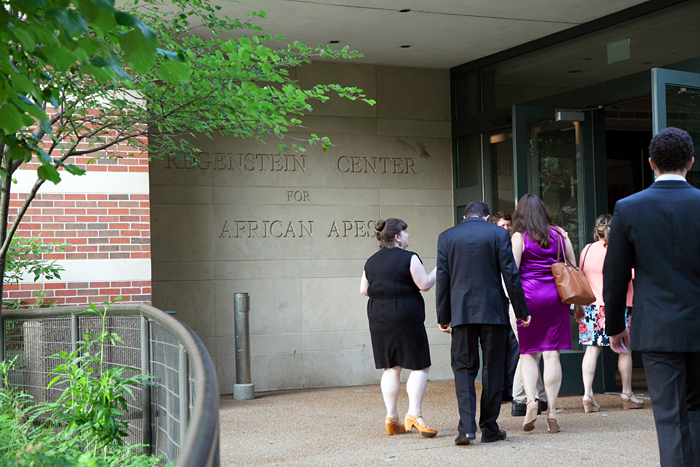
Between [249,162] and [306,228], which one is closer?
[249,162]

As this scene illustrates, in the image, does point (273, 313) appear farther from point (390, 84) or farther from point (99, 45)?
point (99, 45)

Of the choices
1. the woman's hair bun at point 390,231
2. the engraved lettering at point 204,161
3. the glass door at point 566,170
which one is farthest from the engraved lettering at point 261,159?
the woman's hair bun at point 390,231

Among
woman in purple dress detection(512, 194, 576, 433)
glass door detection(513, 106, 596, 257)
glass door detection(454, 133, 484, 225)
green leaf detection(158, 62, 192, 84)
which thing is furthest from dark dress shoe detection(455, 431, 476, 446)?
glass door detection(454, 133, 484, 225)

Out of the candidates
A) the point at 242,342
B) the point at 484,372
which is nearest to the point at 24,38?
the point at 484,372

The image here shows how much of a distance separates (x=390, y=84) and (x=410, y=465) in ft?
21.0

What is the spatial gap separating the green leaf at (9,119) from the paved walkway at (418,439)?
343 cm

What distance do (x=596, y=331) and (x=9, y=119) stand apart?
5821 millimetres

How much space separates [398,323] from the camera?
6.09 meters

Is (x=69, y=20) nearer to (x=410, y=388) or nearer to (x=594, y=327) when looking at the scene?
(x=410, y=388)

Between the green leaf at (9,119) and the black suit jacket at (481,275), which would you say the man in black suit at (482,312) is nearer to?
the black suit jacket at (481,275)

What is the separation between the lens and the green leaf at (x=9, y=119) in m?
2.74

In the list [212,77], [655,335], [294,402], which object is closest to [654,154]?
[655,335]

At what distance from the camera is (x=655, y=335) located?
3.61 m

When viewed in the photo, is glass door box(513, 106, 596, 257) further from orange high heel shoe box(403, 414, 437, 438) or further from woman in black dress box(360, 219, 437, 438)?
orange high heel shoe box(403, 414, 437, 438)
